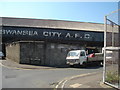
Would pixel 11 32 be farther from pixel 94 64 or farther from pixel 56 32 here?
pixel 94 64

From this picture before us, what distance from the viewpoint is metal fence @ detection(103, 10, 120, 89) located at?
27.4 ft

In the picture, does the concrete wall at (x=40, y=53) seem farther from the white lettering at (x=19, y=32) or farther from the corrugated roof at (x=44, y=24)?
the corrugated roof at (x=44, y=24)

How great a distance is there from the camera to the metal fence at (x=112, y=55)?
8.35m

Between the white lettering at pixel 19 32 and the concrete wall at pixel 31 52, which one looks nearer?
the concrete wall at pixel 31 52

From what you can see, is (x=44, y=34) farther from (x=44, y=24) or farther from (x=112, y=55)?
(x=112, y=55)

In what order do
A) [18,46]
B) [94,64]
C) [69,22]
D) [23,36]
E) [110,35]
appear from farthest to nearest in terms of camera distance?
[69,22], [23,36], [18,46], [94,64], [110,35]

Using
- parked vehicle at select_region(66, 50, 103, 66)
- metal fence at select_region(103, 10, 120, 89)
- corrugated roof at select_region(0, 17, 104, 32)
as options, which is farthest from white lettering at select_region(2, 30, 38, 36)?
metal fence at select_region(103, 10, 120, 89)

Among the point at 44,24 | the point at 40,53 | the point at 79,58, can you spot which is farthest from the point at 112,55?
the point at 44,24

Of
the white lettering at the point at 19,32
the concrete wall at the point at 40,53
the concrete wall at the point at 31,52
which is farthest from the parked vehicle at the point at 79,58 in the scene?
the white lettering at the point at 19,32

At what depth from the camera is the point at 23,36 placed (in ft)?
102

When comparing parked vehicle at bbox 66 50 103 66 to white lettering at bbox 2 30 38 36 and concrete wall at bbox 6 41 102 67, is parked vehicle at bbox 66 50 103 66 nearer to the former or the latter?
concrete wall at bbox 6 41 102 67

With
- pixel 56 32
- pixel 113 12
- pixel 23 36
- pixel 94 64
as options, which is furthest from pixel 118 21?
pixel 23 36

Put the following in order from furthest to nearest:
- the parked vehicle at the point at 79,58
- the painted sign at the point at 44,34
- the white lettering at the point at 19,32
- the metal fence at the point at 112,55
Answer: the white lettering at the point at 19,32
the painted sign at the point at 44,34
the parked vehicle at the point at 79,58
the metal fence at the point at 112,55

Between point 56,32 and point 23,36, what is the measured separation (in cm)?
704
